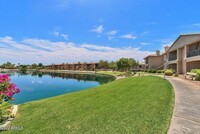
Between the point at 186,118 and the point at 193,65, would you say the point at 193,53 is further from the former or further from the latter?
the point at 186,118

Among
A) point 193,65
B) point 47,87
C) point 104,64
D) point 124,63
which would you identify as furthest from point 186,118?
point 104,64

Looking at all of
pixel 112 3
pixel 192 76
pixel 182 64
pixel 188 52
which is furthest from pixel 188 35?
pixel 112 3

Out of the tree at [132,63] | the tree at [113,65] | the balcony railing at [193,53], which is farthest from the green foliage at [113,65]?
the balcony railing at [193,53]

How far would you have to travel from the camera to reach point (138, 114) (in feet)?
23.0

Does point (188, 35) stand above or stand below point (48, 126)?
above

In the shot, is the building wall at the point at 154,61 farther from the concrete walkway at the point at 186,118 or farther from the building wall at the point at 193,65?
the concrete walkway at the point at 186,118

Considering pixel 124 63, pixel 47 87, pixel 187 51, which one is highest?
pixel 187 51

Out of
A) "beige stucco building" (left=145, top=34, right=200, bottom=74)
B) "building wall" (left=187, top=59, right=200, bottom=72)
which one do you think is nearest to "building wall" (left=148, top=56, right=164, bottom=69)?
"beige stucco building" (left=145, top=34, right=200, bottom=74)

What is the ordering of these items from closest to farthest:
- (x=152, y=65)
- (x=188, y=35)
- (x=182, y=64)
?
(x=188, y=35)
(x=182, y=64)
(x=152, y=65)

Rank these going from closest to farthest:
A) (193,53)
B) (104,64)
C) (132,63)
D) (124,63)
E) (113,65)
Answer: (193,53) < (124,63) < (132,63) < (113,65) < (104,64)

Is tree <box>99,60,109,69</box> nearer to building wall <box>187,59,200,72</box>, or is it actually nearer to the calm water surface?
the calm water surface

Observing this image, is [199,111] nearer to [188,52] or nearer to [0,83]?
[0,83]

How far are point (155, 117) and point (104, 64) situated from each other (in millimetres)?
88952

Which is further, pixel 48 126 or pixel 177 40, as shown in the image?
pixel 177 40
